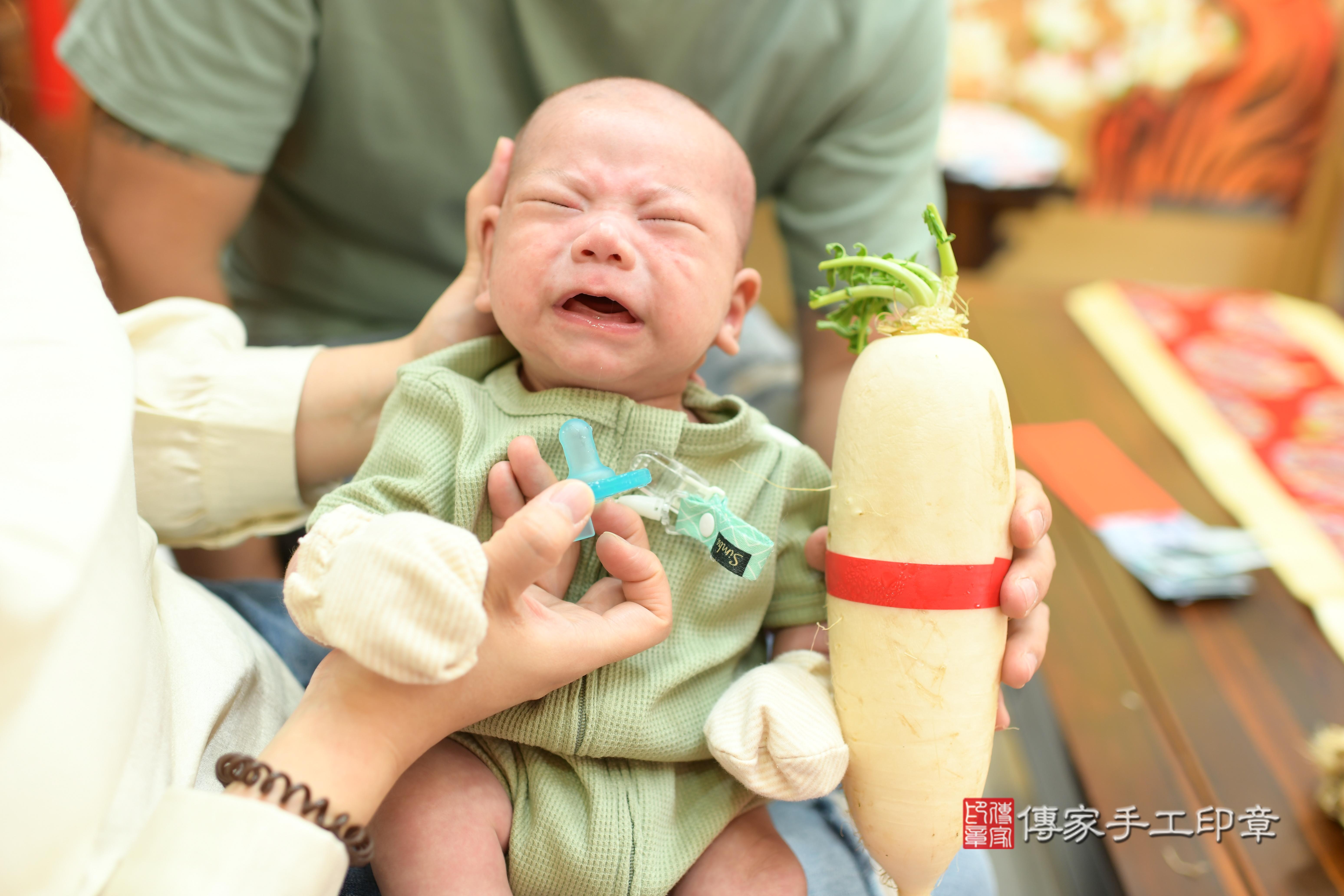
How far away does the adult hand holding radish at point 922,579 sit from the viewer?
801 mm

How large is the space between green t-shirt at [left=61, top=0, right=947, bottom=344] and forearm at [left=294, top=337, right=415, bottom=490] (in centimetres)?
44

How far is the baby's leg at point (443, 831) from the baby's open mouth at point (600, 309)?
402mm

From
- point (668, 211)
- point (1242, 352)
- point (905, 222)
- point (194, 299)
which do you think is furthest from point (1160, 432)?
point (194, 299)

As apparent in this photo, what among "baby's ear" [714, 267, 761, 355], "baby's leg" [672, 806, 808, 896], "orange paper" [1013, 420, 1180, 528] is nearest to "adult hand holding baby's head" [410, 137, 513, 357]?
"baby's ear" [714, 267, 761, 355]

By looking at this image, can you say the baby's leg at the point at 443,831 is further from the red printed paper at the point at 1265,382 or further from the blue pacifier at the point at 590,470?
the red printed paper at the point at 1265,382

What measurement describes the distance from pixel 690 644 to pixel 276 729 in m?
0.36

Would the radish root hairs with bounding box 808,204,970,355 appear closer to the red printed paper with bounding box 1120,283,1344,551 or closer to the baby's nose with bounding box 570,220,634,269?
the baby's nose with bounding box 570,220,634,269

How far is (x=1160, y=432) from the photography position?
2.08m

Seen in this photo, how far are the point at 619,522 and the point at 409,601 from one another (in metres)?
0.24

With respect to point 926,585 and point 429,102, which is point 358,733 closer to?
point 926,585

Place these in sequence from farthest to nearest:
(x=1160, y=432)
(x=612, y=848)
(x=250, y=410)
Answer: (x=1160, y=432) < (x=250, y=410) < (x=612, y=848)

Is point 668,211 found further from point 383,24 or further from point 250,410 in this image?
point 383,24

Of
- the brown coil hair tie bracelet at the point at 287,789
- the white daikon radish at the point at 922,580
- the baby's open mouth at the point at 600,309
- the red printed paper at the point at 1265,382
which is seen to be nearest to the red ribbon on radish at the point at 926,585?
the white daikon radish at the point at 922,580

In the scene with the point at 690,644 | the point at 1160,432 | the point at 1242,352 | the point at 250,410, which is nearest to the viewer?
the point at 690,644
